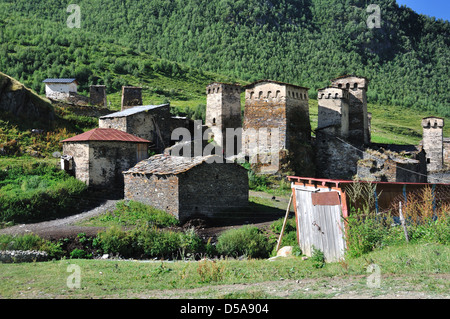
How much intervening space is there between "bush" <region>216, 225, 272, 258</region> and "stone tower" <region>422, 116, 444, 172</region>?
2559cm

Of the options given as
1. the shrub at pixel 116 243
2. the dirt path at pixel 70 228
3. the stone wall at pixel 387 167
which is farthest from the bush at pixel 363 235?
the stone wall at pixel 387 167

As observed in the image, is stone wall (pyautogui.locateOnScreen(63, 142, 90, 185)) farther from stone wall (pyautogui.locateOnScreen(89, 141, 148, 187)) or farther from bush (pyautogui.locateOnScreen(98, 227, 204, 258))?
bush (pyautogui.locateOnScreen(98, 227, 204, 258))

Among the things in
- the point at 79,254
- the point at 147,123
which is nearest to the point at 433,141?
the point at 147,123

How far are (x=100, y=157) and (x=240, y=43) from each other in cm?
9334

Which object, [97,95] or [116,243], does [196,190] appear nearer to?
[116,243]

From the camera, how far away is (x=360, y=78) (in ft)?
116

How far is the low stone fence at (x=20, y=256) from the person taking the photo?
48.8ft

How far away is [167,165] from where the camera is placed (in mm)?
22859

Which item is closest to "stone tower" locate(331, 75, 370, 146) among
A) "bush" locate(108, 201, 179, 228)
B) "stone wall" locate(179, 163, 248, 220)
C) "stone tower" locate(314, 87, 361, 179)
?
"stone tower" locate(314, 87, 361, 179)

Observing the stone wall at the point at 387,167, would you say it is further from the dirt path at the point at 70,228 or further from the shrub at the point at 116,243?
the shrub at the point at 116,243

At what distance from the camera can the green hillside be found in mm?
73438

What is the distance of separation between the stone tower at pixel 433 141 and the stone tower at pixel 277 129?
12.9 meters
